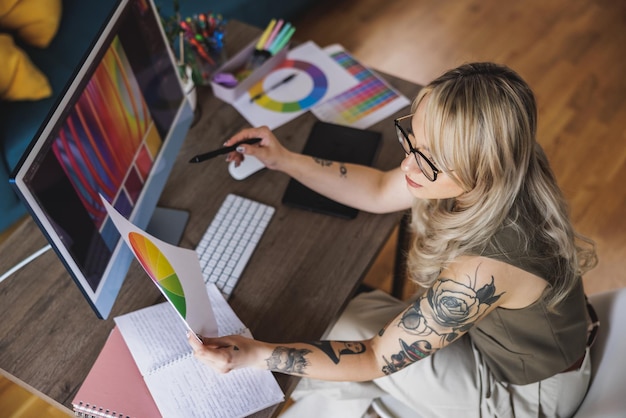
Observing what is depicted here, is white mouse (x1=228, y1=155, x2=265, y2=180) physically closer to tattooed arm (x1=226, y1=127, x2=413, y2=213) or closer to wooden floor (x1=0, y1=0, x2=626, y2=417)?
tattooed arm (x1=226, y1=127, x2=413, y2=213)

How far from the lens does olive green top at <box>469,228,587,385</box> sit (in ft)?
3.54

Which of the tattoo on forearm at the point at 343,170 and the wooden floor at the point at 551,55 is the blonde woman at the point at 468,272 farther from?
the wooden floor at the point at 551,55

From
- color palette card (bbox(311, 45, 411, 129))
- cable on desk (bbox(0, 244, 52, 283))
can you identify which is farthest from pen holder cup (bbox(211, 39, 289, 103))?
cable on desk (bbox(0, 244, 52, 283))

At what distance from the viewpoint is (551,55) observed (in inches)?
108

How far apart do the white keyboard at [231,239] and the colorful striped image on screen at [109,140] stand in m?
0.18

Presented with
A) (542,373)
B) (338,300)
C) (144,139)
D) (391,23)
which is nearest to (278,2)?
(391,23)

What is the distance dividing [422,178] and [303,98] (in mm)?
547

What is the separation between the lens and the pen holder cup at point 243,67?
1438 millimetres

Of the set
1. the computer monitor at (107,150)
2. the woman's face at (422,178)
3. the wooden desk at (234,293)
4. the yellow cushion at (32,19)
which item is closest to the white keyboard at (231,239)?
the wooden desk at (234,293)

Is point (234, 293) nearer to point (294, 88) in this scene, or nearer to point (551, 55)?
point (294, 88)

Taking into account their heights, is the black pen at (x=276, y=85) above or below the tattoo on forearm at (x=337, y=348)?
above

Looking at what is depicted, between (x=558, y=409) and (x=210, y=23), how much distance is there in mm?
1181

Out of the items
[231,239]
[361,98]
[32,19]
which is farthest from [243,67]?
[32,19]

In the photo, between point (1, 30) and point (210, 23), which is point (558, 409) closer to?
point (210, 23)
